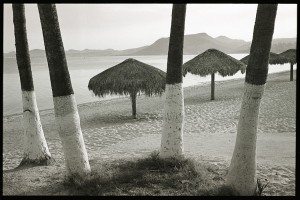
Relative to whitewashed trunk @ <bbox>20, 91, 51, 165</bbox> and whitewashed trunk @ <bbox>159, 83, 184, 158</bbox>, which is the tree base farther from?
whitewashed trunk @ <bbox>159, 83, 184, 158</bbox>

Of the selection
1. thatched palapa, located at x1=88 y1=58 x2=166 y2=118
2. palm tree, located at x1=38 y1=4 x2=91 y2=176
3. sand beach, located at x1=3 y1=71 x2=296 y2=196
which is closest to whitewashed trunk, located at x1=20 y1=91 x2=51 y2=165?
sand beach, located at x1=3 y1=71 x2=296 y2=196

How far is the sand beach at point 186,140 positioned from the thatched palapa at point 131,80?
126cm

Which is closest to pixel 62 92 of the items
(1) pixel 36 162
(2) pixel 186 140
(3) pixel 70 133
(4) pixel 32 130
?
(3) pixel 70 133

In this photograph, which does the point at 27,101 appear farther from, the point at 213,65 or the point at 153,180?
the point at 213,65

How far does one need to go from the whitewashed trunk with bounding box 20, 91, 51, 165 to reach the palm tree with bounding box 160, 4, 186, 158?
263 centimetres

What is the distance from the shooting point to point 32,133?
21.7 feet

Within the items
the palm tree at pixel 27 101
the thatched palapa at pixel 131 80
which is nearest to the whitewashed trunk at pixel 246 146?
the palm tree at pixel 27 101

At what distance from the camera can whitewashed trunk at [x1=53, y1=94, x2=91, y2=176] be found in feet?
16.6

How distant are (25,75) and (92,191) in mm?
2939

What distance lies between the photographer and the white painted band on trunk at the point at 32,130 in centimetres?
654

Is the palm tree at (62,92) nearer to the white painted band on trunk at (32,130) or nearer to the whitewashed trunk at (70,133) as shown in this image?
the whitewashed trunk at (70,133)

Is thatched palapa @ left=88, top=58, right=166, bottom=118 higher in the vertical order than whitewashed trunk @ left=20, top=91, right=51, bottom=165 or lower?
higher

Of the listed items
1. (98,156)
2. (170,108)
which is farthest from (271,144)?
(98,156)

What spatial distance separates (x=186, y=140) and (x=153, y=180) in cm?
430
